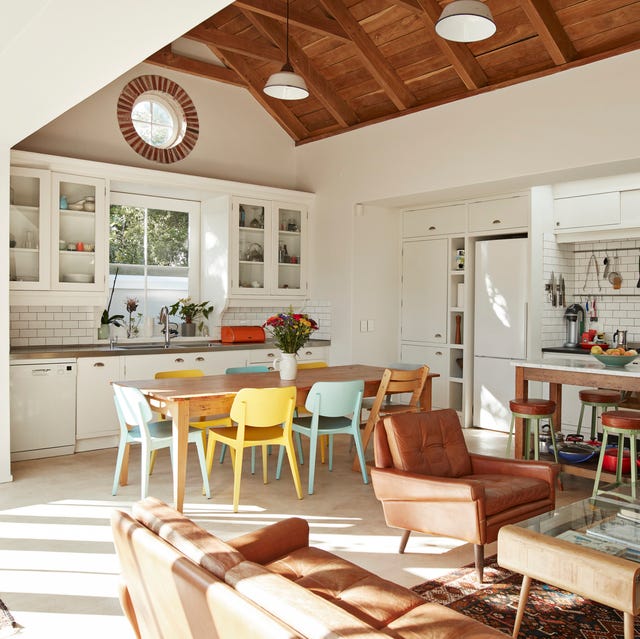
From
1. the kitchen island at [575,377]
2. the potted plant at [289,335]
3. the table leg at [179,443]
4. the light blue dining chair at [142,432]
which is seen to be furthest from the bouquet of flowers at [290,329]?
the kitchen island at [575,377]

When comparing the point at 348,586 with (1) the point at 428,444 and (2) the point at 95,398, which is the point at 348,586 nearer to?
(1) the point at 428,444

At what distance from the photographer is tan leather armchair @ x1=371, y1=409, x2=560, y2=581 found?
10.5 ft

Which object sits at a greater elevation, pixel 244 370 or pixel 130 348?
pixel 130 348

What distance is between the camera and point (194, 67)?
705cm

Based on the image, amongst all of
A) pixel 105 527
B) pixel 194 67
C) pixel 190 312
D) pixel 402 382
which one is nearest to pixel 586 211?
pixel 402 382

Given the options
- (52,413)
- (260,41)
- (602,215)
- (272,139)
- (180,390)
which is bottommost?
(52,413)

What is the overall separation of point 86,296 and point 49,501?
225 centimetres

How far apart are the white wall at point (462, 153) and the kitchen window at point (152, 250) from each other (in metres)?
1.53

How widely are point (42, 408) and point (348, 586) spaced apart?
→ 413 cm

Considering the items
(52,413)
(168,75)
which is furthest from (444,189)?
(52,413)

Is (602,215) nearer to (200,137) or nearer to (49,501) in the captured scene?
(200,137)

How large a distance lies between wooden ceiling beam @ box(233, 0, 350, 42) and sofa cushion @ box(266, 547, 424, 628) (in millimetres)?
4783

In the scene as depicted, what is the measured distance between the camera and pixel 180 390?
4410 mm

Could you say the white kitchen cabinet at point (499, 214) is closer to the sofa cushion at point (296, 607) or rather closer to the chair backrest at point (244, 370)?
the chair backrest at point (244, 370)
